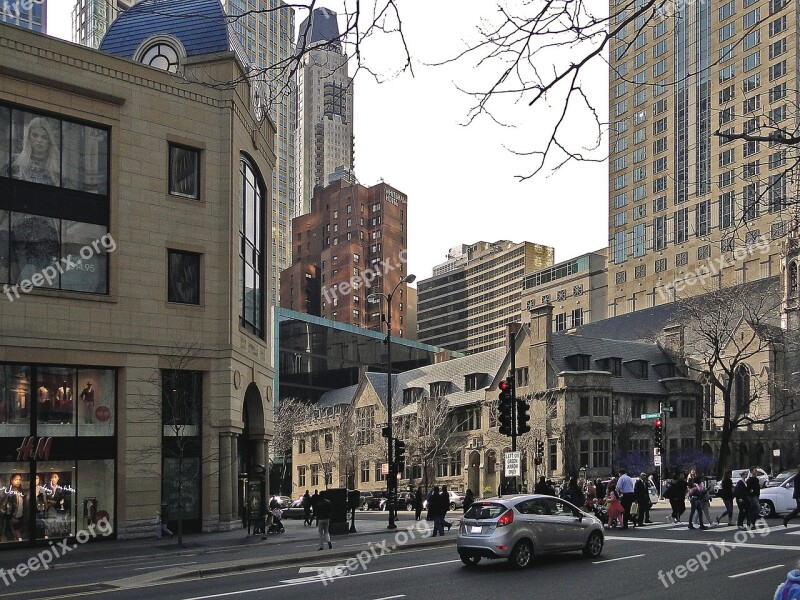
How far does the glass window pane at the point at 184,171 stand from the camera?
1390 inches

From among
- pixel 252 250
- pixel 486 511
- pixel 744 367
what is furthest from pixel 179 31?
pixel 744 367

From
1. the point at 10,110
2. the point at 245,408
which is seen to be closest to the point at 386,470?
the point at 245,408

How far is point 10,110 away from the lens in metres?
31.0

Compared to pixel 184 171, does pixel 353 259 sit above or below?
above

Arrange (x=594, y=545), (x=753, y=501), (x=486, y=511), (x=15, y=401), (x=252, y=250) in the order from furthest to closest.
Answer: (x=252, y=250), (x=15, y=401), (x=753, y=501), (x=594, y=545), (x=486, y=511)

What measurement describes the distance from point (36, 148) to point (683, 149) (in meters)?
105

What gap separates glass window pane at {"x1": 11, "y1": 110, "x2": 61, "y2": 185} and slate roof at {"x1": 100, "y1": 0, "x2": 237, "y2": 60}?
6.54 metres

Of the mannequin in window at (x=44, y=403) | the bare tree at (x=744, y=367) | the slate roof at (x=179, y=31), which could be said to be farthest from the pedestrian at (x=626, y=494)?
the bare tree at (x=744, y=367)

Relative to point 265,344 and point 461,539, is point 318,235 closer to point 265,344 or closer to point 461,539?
point 265,344

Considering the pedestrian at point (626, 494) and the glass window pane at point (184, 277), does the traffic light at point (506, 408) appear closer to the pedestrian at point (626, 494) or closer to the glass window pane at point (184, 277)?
the pedestrian at point (626, 494)

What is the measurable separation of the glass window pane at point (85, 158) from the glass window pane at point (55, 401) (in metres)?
6.70

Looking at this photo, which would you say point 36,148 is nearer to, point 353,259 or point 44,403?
point 44,403

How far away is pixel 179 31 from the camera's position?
3822cm

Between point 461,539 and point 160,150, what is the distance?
21.4m
